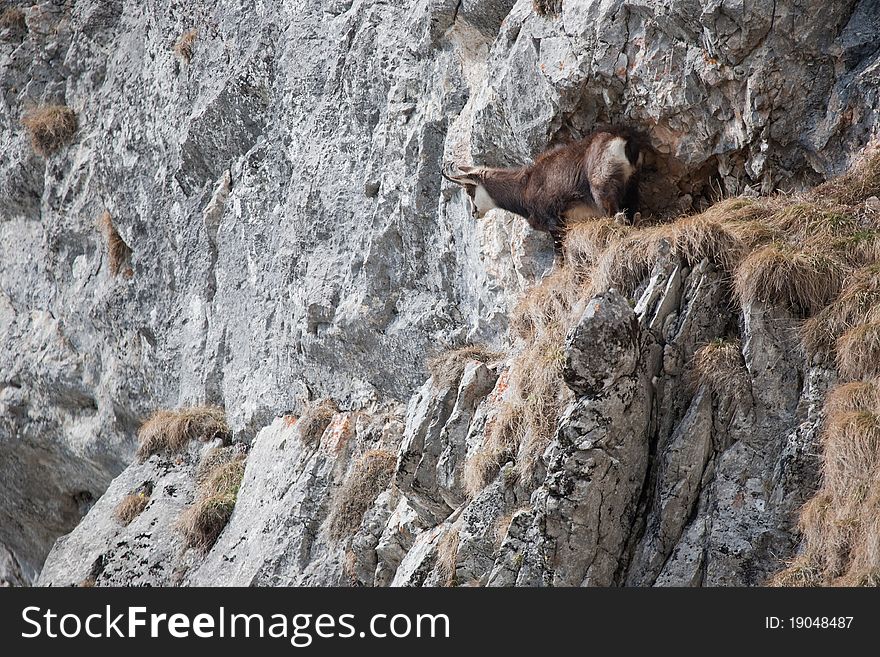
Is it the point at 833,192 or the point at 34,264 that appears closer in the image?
the point at 833,192

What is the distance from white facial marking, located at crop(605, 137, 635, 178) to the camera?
7.84 metres

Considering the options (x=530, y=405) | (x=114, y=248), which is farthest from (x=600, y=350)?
(x=114, y=248)

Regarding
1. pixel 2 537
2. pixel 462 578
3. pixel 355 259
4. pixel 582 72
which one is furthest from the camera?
pixel 2 537

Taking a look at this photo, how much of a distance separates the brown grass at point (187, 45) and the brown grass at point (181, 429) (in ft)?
15.2

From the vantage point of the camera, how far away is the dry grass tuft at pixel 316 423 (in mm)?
10188

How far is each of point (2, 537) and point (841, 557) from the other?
592 inches

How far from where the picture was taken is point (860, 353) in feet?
19.1

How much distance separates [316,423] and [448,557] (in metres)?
3.73

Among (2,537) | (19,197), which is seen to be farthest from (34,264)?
(2,537)

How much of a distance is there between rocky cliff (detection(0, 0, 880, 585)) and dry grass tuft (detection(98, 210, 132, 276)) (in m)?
0.06

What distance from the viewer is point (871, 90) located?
23.2 ft

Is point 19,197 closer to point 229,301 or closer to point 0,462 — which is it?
point 0,462

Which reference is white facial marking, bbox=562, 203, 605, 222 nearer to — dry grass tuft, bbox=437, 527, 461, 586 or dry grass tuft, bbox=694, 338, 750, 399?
dry grass tuft, bbox=694, 338, 750, 399

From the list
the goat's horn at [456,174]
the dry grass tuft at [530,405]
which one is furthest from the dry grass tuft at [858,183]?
the goat's horn at [456,174]
